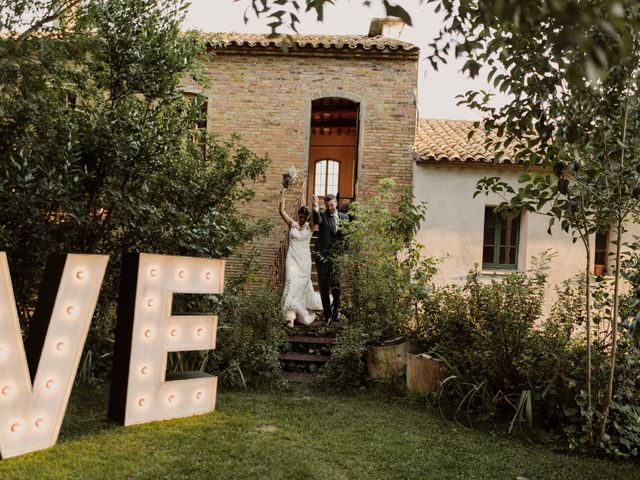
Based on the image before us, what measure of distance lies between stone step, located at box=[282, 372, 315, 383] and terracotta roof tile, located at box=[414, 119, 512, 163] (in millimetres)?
5644

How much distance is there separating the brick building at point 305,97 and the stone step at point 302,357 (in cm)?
462

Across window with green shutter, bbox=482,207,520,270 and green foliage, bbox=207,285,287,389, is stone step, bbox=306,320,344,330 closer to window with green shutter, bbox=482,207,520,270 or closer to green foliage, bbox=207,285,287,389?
green foliage, bbox=207,285,287,389

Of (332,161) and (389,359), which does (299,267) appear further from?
(332,161)

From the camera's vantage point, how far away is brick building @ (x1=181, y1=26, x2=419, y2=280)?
12.3m

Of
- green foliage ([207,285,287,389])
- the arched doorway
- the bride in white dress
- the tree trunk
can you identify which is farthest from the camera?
the arched doorway

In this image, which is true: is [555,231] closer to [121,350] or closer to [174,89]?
[174,89]

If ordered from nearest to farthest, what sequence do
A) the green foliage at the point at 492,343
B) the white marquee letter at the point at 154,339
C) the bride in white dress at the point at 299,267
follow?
the white marquee letter at the point at 154,339 → the green foliage at the point at 492,343 → the bride in white dress at the point at 299,267

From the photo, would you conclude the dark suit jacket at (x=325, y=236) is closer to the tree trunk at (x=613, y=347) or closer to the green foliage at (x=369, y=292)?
the green foliage at (x=369, y=292)

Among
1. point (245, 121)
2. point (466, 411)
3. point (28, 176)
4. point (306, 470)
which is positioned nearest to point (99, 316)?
point (28, 176)

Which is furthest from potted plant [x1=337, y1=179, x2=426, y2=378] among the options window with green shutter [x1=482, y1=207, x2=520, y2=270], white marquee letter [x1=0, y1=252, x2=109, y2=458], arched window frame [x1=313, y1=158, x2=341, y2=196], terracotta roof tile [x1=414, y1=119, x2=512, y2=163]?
arched window frame [x1=313, y1=158, x2=341, y2=196]

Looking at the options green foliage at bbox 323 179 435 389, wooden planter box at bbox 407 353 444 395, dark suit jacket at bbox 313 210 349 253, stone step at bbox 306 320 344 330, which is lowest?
wooden planter box at bbox 407 353 444 395

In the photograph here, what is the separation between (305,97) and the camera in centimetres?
1252

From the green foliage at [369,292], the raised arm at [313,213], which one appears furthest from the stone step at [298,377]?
the raised arm at [313,213]

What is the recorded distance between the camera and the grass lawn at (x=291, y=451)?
4.33m
